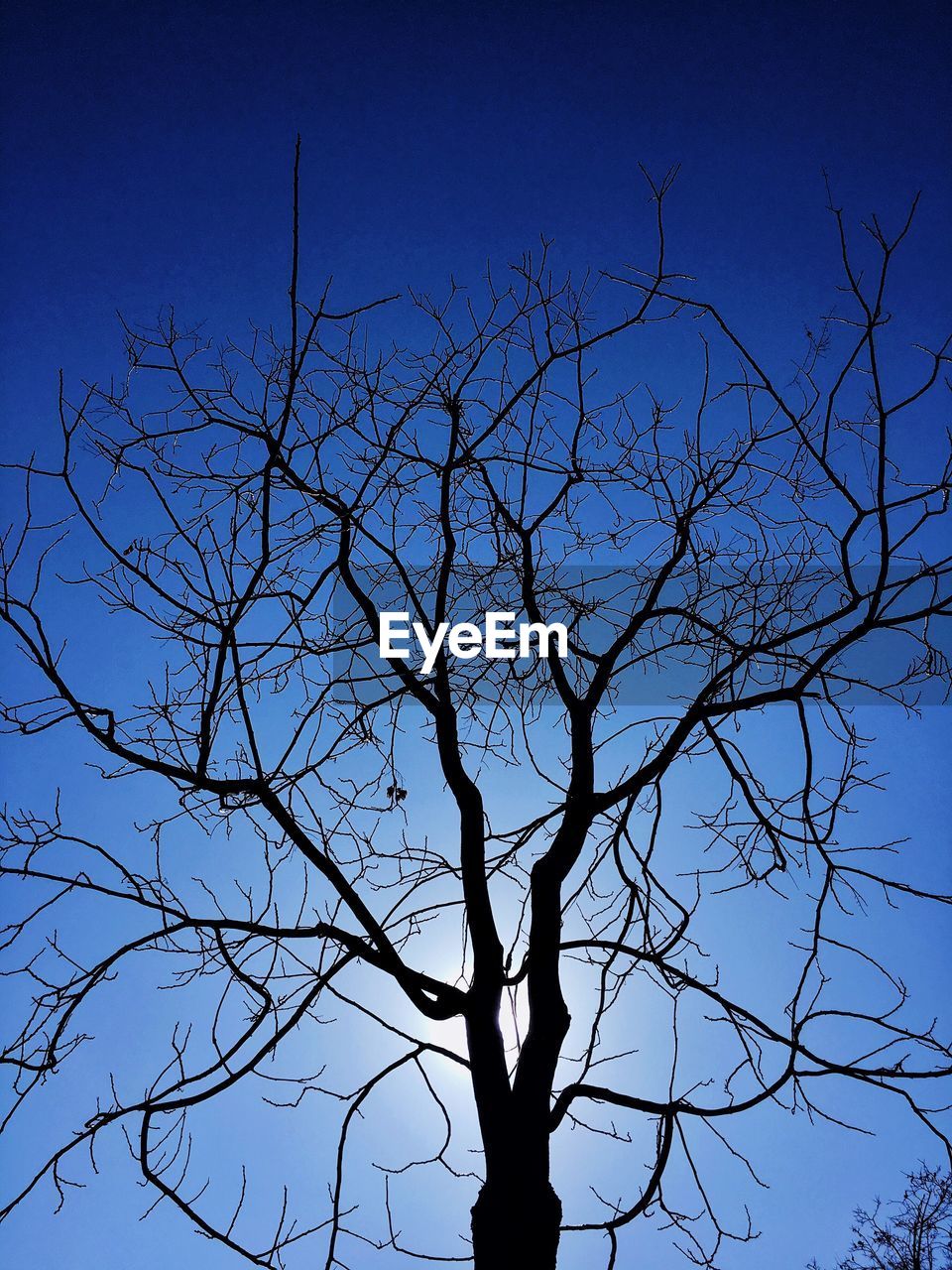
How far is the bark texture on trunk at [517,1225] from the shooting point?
199 centimetres

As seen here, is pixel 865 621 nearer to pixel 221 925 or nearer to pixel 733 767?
pixel 733 767

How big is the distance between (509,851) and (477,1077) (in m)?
0.60

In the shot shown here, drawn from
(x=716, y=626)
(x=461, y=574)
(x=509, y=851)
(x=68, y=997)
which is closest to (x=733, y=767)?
(x=716, y=626)

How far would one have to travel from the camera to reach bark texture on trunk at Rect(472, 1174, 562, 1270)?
199 centimetres

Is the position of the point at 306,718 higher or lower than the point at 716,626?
lower

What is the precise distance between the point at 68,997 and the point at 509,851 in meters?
1.15

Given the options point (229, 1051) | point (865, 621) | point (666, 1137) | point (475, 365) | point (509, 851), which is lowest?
point (666, 1137)

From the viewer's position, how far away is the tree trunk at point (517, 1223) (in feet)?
6.53

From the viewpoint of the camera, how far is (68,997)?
2334 mm

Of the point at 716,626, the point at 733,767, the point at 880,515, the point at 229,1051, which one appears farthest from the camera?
the point at 716,626

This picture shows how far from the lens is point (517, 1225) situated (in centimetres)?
200

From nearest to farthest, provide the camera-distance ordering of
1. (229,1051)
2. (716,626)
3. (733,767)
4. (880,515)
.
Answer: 1. (880,515)
2. (229,1051)
3. (733,767)
4. (716,626)

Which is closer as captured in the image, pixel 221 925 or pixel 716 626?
pixel 221 925

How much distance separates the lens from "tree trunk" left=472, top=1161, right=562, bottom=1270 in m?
1.99
